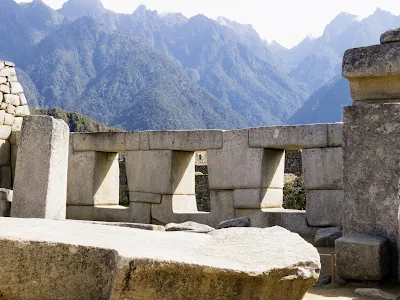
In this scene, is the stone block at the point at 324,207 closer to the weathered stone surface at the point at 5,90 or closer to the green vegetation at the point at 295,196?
the weathered stone surface at the point at 5,90

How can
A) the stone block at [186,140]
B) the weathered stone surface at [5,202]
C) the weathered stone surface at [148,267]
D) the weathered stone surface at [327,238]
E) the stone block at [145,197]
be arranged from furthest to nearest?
the stone block at [145,197] < the stone block at [186,140] < the weathered stone surface at [5,202] < the weathered stone surface at [327,238] < the weathered stone surface at [148,267]

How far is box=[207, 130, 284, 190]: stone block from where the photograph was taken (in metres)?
9.88

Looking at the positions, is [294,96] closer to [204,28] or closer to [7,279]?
[204,28]

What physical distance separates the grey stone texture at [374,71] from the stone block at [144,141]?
14.2ft

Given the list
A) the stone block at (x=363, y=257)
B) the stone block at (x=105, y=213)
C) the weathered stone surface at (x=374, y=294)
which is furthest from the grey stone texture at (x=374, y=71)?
the stone block at (x=105, y=213)

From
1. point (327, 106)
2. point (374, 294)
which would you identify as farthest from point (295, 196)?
point (327, 106)

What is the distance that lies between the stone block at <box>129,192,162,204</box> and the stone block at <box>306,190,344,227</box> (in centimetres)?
253

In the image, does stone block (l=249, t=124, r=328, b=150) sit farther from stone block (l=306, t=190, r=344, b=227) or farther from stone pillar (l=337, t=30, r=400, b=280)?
stone pillar (l=337, t=30, r=400, b=280)

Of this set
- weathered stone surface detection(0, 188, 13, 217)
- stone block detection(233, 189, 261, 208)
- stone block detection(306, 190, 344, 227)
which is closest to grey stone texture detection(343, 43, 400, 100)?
stone block detection(306, 190, 344, 227)

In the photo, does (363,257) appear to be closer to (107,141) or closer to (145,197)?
(145,197)

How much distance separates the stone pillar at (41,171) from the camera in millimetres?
8820

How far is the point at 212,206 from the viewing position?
34.0 ft

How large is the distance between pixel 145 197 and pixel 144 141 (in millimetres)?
895

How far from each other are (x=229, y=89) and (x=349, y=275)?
448 ft
